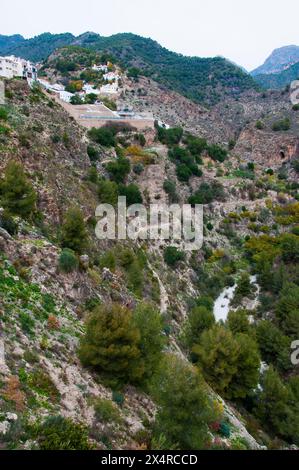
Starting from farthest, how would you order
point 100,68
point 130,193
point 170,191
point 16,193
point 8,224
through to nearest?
1. point 100,68
2. point 170,191
3. point 130,193
4. point 16,193
5. point 8,224

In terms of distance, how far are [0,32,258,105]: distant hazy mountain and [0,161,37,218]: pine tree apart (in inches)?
3079

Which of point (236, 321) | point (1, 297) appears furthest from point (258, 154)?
point (1, 297)

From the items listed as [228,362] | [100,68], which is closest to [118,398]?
[228,362]

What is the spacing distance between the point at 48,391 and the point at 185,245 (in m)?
32.3

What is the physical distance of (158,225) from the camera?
43562mm

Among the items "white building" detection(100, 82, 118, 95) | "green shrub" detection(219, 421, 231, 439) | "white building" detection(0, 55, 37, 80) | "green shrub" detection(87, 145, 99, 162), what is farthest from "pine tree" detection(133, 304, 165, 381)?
"white building" detection(100, 82, 118, 95)

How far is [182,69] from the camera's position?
122 meters

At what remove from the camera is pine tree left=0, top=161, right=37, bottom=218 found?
25.7m

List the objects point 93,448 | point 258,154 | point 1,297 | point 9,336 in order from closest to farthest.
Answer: point 93,448, point 9,336, point 1,297, point 258,154

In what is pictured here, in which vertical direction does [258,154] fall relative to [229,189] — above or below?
above

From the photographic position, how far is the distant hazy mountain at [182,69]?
108 meters

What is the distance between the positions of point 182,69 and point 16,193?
11023 centimetres

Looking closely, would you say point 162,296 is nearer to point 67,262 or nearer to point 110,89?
point 67,262
